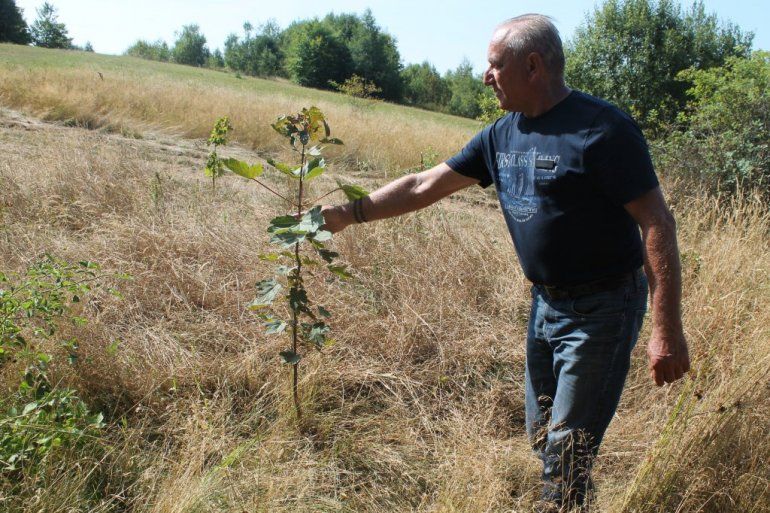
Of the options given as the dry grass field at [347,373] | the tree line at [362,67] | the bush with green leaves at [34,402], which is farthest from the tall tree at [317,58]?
the bush with green leaves at [34,402]

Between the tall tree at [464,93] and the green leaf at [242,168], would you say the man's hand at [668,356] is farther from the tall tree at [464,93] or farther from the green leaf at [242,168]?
the tall tree at [464,93]

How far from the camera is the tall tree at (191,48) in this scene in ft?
297

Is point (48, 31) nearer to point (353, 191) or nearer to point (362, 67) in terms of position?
point (362, 67)

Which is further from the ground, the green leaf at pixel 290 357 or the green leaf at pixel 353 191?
the green leaf at pixel 353 191

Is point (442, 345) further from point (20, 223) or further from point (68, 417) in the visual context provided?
point (20, 223)

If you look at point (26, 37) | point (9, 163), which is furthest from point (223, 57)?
point (9, 163)

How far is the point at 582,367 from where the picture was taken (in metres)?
2.03

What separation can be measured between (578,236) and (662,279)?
28 cm

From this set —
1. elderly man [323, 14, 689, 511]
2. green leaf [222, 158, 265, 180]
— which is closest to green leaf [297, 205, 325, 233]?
green leaf [222, 158, 265, 180]

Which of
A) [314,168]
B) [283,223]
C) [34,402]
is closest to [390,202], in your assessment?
[314,168]

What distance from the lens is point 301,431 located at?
2.84m

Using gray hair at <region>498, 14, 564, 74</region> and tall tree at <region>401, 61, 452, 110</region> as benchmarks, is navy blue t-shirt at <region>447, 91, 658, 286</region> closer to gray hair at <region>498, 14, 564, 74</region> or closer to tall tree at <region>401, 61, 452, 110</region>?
gray hair at <region>498, 14, 564, 74</region>

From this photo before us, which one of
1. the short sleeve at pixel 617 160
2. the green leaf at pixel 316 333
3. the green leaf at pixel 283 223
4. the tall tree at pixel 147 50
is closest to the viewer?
the short sleeve at pixel 617 160

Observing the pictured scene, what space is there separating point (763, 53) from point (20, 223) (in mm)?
7976
